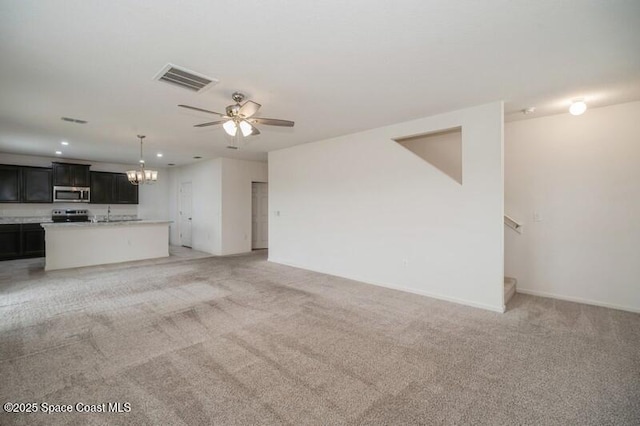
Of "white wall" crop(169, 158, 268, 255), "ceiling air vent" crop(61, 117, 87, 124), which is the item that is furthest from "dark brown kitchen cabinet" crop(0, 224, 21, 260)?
"ceiling air vent" crop(61, 117, 87, 124)

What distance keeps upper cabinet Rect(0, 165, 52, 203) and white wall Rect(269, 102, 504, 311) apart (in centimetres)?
624

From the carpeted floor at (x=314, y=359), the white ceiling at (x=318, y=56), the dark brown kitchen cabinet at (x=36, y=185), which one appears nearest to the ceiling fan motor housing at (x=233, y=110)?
the white ceiling at (x=318, y=56)

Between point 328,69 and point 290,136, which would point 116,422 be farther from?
point 290,136

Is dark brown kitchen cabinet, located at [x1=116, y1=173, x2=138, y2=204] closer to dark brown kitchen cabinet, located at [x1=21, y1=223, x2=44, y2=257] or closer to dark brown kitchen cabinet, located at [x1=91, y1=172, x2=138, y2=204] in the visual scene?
dark brown kitchen cabinet, located at [x1=91, y1=172, x2=138, y2=204]

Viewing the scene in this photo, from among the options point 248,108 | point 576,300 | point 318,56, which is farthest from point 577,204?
point 248,108

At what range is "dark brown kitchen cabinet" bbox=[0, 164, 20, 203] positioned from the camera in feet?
22.3

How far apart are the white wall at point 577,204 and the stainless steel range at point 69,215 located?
10.4 m

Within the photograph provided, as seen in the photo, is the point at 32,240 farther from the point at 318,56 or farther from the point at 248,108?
the point at 318,56

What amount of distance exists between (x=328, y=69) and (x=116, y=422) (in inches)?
126

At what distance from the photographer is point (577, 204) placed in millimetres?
4043

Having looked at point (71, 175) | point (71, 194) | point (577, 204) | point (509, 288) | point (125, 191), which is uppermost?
point (71, 175)

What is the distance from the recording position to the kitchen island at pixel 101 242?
5840 mm

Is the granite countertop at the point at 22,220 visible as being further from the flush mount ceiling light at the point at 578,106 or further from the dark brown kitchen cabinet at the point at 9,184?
the flush mount ceiling light at the point at 578,106

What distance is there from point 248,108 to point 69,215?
789cm
